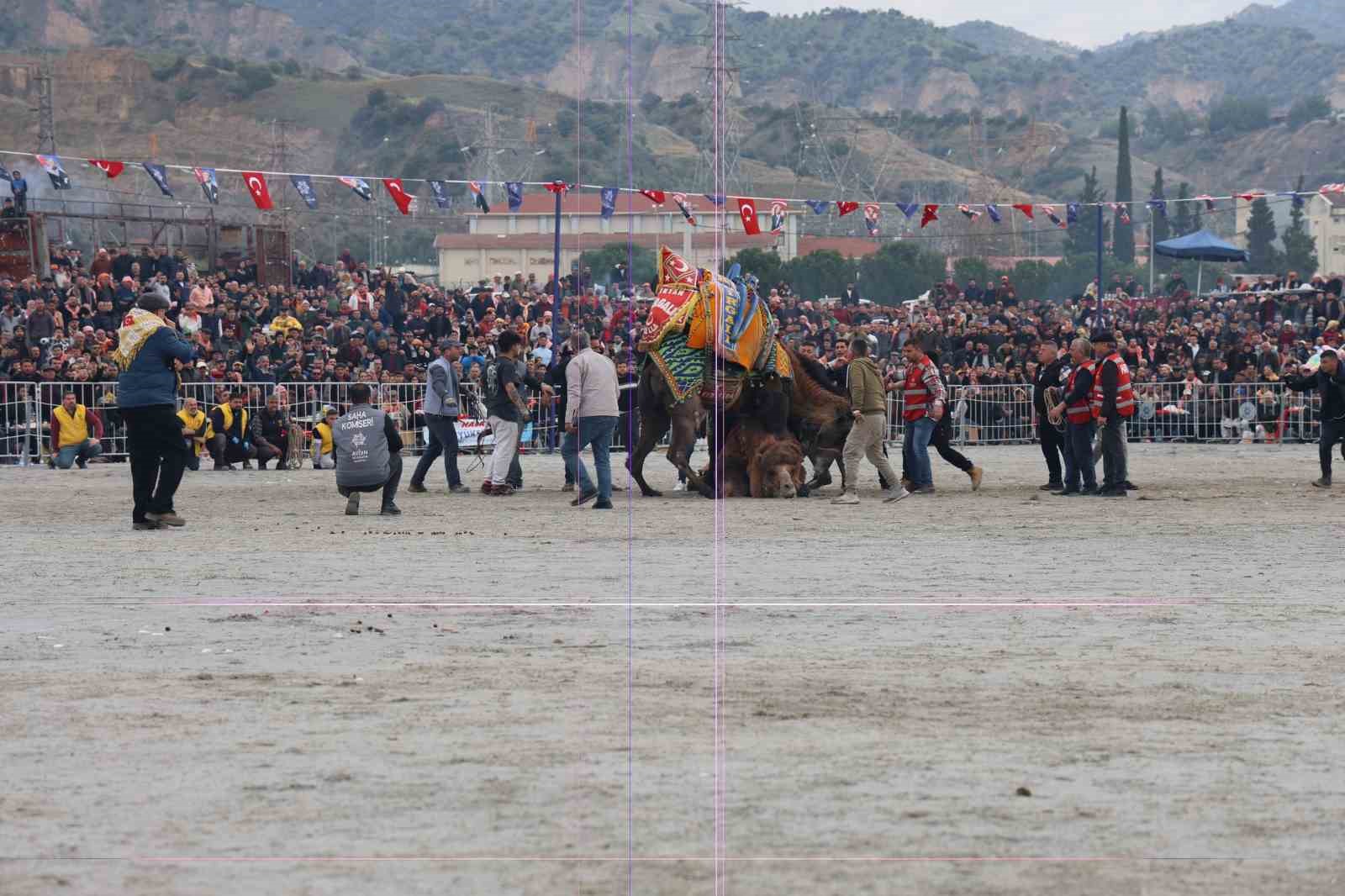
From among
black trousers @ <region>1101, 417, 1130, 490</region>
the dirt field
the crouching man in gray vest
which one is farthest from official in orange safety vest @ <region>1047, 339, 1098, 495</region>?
the crouching man in gray vest

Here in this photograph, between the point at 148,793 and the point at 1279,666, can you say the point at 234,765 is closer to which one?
the point at 148,793

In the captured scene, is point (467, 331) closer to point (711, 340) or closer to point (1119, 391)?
point (711, 340)

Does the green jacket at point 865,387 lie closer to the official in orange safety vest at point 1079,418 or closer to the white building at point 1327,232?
the official in orange safety vest at point 1079,418

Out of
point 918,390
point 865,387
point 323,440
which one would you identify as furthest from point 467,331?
point 865,387

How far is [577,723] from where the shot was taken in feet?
23.9

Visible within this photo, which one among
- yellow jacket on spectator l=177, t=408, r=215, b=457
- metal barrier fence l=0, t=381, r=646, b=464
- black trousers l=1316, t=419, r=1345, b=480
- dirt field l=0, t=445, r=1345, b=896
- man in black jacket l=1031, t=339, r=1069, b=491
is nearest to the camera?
dirt field l=0, t=445, r=1345, b=896

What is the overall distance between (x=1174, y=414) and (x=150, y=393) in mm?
22117

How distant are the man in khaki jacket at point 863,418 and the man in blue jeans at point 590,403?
2.32 metres

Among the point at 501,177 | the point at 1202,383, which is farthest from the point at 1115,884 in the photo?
the point at 501,177

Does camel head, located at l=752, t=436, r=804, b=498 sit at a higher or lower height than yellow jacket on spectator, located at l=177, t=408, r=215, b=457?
lower

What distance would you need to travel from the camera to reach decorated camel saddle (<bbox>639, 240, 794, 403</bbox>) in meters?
19.3

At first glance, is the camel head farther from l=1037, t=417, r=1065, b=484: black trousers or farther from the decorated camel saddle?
l=1037, t=417, r=1065, b=484: black trousers

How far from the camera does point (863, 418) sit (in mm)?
18688

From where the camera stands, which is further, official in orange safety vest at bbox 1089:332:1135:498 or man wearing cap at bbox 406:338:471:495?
man wearing cap at bbox 406:338:471:495
